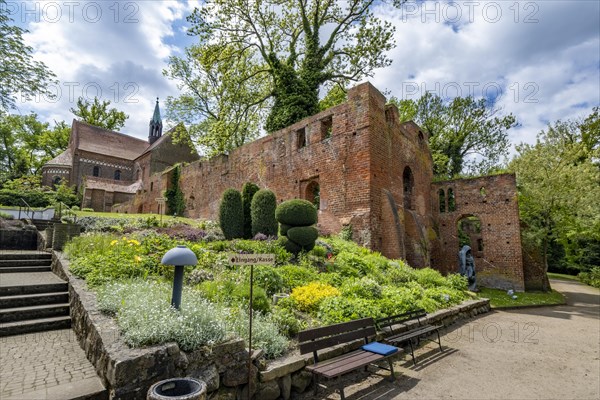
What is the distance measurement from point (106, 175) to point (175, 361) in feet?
151

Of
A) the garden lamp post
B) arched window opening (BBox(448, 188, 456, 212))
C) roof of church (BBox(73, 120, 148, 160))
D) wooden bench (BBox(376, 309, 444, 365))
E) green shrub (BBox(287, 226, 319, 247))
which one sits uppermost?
roof of church (BBox(73, 120, 148, 160))

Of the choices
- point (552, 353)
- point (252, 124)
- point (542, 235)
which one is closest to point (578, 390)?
point (552, 353)

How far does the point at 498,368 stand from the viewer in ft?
17.5

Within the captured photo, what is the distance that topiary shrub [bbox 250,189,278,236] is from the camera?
11.5m

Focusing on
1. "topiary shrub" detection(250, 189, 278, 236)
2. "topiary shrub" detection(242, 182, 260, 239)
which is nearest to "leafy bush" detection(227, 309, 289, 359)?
"topiary shrub" detection(250, 189, 278, 236)

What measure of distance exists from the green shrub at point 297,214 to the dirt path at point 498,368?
4853 mm

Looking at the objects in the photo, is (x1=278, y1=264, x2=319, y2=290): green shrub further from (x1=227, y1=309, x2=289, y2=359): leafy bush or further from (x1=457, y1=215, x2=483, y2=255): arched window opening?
(x1=457, y1=215, x2=483, y2=255): arched window opening

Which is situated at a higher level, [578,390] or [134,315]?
[134,315]

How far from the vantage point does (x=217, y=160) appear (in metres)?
Result: 21.8

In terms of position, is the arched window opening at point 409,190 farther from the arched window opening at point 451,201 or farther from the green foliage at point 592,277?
the green foliage at point 592,277

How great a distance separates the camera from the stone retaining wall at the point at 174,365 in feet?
9.74

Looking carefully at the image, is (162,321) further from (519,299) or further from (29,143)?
(29,143)

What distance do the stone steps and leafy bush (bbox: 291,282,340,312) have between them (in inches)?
162

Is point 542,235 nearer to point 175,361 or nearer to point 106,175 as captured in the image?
point 175,361
